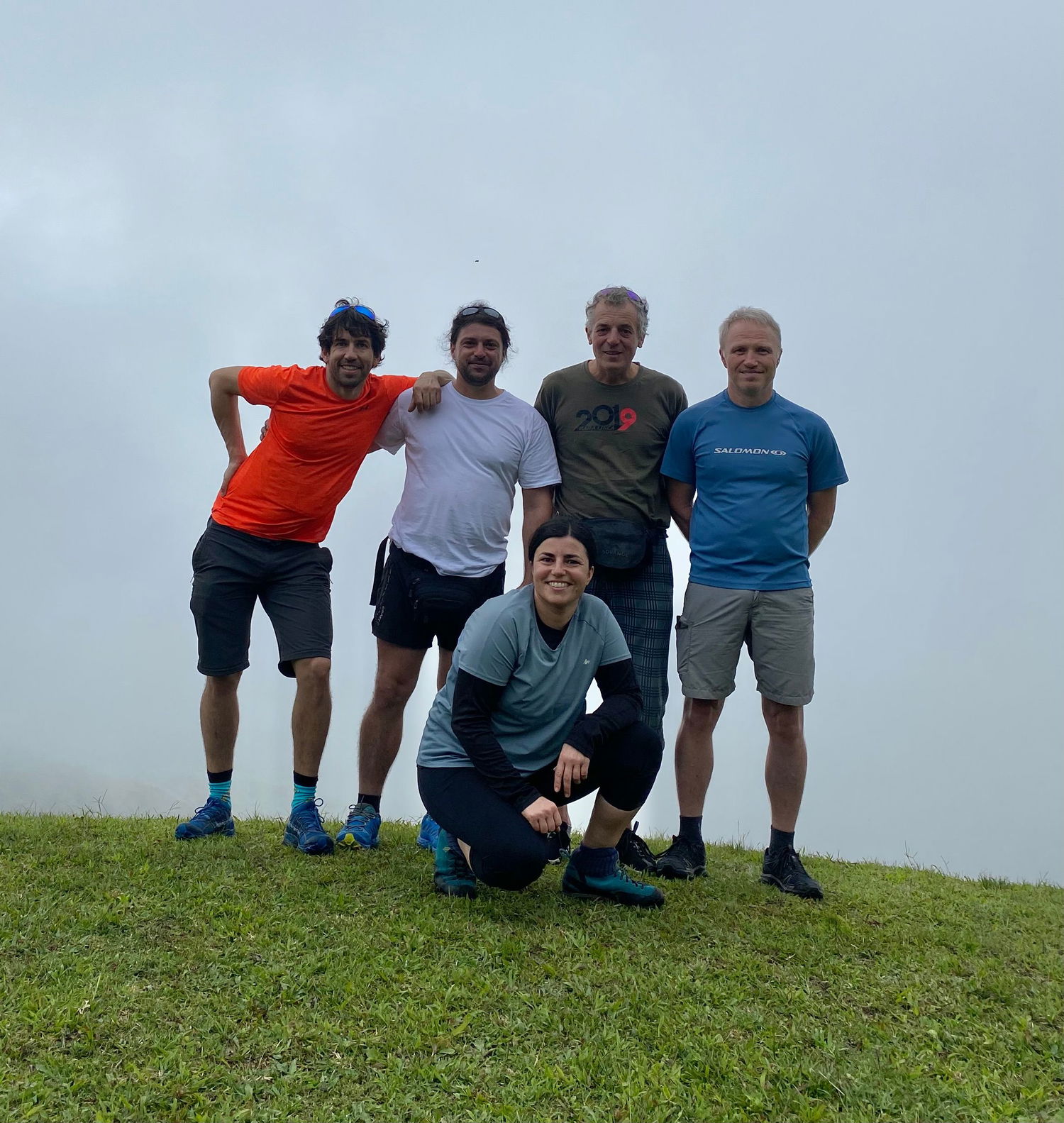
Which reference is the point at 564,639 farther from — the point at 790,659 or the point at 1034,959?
the point at 1034,959

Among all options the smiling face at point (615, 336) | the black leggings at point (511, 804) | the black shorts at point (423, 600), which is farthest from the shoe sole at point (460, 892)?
the smiling face at point (615, 336)

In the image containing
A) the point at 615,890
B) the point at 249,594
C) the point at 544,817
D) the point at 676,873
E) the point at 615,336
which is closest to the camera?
the point at 544,817

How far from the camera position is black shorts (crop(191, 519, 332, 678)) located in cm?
641

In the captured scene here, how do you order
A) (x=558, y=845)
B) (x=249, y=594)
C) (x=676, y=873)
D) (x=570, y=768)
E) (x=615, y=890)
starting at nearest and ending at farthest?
(x=570, y=768) → (x=615, y=890) → (x=558, y=845) → (x=676, y=873) → (x=249, y=594)

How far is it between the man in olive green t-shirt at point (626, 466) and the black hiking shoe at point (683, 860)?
0.69 feet

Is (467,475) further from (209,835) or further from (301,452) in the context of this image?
(209,835)

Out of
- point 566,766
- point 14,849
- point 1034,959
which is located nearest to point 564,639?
point 566,766

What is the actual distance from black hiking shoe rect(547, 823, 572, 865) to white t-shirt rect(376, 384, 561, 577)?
1778 mm

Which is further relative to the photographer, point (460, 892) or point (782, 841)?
point (782, 841)

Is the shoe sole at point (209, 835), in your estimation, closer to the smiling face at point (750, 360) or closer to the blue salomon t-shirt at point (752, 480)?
the blue salomon t-shirt at point (752, 480)

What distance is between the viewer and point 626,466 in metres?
6.50

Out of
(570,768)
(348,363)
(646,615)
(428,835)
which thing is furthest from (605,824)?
(348,363)

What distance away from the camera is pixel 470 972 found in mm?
4367

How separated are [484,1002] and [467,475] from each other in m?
3.30
